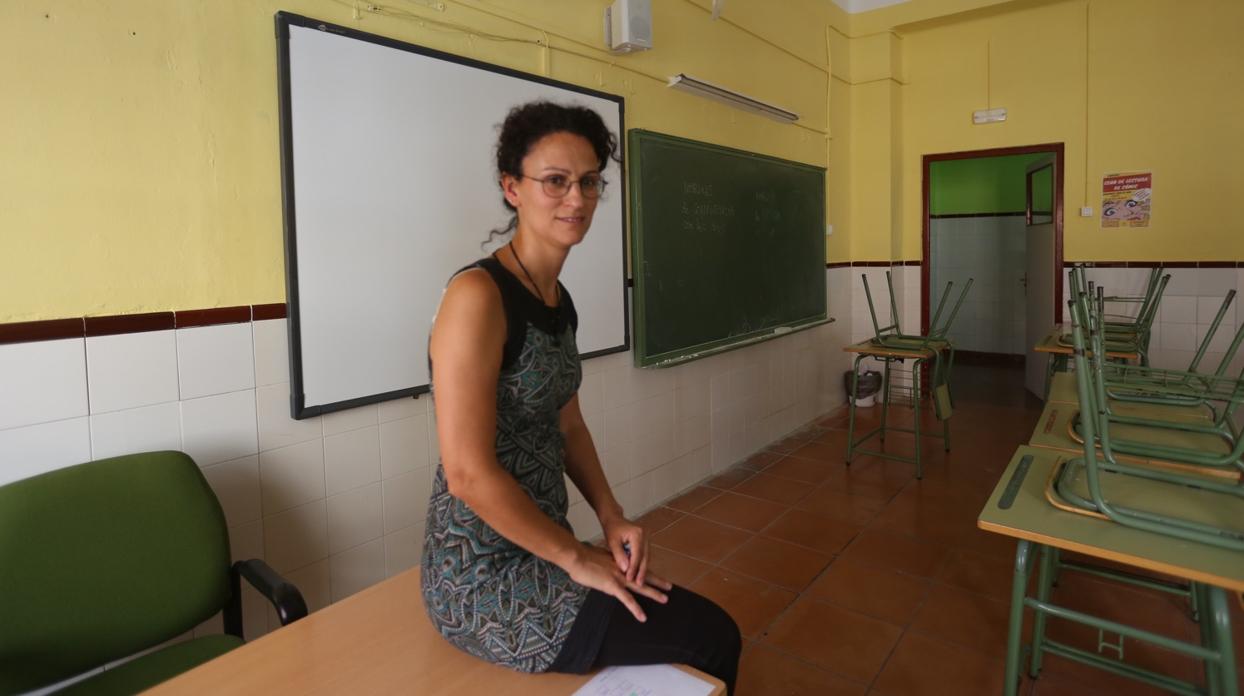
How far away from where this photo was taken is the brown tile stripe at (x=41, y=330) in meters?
1.57

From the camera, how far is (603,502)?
1.43m

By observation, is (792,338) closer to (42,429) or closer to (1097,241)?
(1097,241)

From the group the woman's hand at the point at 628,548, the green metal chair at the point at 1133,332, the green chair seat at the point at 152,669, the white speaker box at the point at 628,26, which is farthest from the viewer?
the green metal chair at the point at 1133,332

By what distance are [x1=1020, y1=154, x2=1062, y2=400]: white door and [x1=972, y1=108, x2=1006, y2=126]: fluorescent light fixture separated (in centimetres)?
48

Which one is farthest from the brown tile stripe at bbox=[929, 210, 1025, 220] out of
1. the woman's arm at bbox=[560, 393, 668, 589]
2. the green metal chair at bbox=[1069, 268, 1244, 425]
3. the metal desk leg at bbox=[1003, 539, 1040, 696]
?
the woman's arm at bbox=[560, 393, 668, 589]

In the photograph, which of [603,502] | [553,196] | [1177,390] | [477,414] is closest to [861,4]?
[1177,390]

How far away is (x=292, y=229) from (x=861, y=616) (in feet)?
7.77

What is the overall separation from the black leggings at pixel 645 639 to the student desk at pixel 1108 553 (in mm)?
685

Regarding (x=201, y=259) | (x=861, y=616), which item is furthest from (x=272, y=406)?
(x=861, y=616)

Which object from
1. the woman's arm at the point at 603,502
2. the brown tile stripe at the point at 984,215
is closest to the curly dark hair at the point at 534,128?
the woman's arm at the point at 603,502

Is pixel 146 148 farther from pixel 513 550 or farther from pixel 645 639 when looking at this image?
pixel 645 639

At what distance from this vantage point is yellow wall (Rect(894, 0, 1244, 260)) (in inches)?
187

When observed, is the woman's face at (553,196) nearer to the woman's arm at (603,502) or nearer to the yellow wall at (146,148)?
the woman's arm at (603,502)

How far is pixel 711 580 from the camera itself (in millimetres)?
2875
